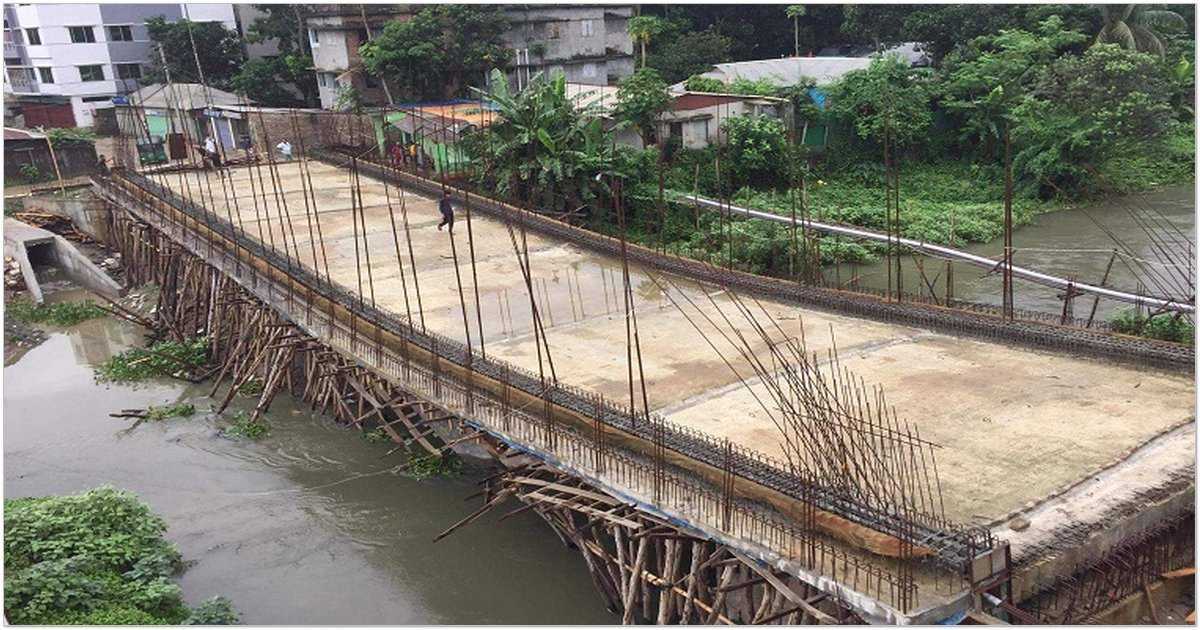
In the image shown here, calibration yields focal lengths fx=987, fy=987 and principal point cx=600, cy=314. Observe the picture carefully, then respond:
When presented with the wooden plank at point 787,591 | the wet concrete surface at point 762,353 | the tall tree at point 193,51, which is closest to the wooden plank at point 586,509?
the wooden plank at point 787,591

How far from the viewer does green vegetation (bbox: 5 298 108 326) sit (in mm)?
19734

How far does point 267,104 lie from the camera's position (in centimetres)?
3269

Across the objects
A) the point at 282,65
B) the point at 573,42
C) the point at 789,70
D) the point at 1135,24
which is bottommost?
the point at 789,70

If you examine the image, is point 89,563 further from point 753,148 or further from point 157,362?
point 753,148

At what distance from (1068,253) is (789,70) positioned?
1200 cm

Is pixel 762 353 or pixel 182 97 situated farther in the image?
pixel 182 97

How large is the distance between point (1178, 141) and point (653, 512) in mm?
24333

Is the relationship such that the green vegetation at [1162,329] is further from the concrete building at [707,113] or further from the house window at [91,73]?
the house window at [91,73]

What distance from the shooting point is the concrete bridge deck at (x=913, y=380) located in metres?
7.70

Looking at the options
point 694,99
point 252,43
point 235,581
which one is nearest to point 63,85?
point 252,43

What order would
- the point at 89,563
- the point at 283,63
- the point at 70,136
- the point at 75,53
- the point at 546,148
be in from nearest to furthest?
1. the point at 89,563
2. the point at 546,148
3. the point at 70,136
4. the point at 283,63
5. the point at 75,53

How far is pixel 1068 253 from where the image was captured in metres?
19.5

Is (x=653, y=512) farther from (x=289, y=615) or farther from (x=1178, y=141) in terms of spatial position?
(x=1178, y=141)

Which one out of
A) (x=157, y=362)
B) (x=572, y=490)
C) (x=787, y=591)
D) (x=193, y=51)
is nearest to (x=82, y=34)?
(x=193, y=51)
